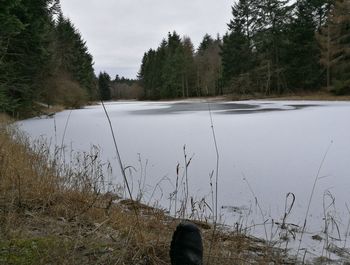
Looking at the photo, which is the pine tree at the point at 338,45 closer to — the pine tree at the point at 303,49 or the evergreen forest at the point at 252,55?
the evergreen forest at the point at 252,55

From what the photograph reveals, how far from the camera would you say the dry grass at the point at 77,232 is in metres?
2.00

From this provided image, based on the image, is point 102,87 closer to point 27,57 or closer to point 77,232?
point 77,232

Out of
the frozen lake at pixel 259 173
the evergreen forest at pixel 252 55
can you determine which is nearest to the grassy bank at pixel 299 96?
the evergreen forest at pixel 252 55

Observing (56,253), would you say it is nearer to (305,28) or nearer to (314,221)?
(314,221)

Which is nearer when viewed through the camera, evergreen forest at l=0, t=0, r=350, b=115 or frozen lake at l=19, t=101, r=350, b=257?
frozen lake at l=19, t=101, r=350, b=257

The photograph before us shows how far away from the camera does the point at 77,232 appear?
240 cm

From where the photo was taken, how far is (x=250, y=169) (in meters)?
5.46

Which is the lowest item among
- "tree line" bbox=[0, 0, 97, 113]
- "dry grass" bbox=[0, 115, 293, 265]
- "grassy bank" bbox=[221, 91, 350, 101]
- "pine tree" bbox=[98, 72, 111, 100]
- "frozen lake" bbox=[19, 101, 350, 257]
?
"frozen lake" bbox=[19, 101, 350, 257]

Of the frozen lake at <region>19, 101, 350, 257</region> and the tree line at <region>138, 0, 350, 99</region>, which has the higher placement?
the tree line at <region>138, 0, 350, 99</region>

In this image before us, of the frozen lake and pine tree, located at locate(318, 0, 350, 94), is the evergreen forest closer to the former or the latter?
pine tree, located at locate(318, 0, 350, 94)

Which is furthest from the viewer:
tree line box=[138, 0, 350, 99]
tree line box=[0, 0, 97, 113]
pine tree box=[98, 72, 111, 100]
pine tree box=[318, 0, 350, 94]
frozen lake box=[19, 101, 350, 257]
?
tree line box=[138, 0, 350, 99]

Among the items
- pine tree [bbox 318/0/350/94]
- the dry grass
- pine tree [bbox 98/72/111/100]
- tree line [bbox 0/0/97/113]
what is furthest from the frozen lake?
pine tree [bbox 318/0/350/94]

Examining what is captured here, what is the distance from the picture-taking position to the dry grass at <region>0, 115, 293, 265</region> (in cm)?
200

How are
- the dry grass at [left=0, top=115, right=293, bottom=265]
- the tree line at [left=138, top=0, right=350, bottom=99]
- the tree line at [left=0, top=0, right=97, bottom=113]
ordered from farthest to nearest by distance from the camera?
the tree line at [left=138, top=0, right=350, bottom=99]
the tree line at [left=0, top=0, right=97, bottom=113]
the dry grass at [left=0, top=115, right=293, bottom=265]
